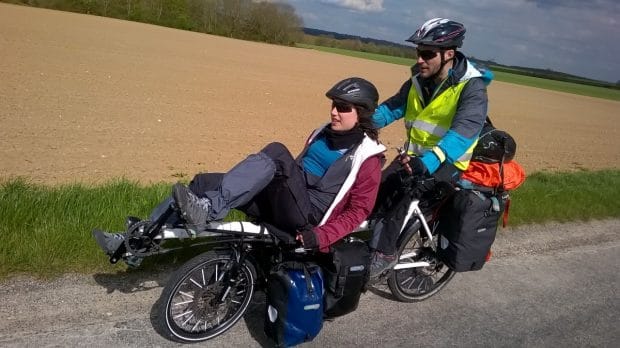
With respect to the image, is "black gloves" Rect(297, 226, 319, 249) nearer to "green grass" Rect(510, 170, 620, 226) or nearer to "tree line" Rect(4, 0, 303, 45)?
"green grass" Rect(510, 170, 620, 226)

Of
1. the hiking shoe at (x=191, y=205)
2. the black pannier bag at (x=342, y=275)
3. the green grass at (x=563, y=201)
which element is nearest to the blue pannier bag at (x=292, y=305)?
the black pannier bag at (x=342, y=275)

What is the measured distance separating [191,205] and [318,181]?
40.9 inches

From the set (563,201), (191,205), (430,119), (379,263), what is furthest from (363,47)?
(191,205)

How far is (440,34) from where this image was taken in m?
3.71

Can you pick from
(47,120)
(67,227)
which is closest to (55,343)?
A: (67,227)

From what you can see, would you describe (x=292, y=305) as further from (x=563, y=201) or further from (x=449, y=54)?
(x=563, y=201)

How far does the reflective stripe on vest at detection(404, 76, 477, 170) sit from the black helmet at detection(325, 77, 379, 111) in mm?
689

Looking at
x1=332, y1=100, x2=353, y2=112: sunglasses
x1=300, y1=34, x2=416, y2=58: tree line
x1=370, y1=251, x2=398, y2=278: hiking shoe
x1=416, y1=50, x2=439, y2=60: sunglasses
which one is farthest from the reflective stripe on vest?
x1=300, y1=34, x2=416, y2=58: tree line

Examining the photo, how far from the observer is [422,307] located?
14.3ft

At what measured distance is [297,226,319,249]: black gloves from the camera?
3.22 meters

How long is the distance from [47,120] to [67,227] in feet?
26.8

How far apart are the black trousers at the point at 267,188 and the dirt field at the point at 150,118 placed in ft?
16.0

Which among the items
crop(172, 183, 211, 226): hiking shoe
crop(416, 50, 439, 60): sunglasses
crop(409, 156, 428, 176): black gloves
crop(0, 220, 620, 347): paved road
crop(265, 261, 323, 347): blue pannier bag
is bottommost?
crop(0, 220, 620, 347): paved road

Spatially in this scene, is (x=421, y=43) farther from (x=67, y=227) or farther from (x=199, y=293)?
(x=67, y=227)
